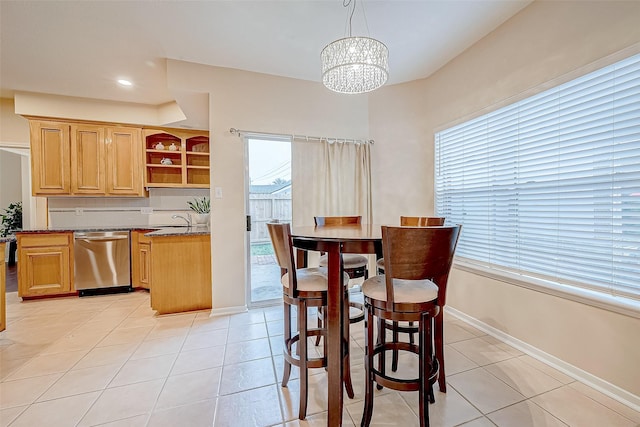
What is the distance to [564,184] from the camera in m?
1.81

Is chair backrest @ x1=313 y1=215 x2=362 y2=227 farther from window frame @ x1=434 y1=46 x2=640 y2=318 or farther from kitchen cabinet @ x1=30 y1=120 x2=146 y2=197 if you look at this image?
kitchen cabinet @ x1=30 y1=120 x2=146 y2=197

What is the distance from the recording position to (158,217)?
13.9ft

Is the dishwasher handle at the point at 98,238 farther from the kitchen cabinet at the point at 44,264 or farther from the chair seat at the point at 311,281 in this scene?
the chair seat at the point at 311,281

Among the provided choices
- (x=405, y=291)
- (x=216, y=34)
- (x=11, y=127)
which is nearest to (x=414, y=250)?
(x=405, y=291)

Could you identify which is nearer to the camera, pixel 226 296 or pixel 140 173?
pixel 226 296

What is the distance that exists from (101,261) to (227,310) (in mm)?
2102

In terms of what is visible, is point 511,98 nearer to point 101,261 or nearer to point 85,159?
point 101,261

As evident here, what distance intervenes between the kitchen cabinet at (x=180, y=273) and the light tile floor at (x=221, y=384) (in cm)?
33

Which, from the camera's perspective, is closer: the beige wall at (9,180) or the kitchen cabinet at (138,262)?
the kitchen cabinet at (138,262)

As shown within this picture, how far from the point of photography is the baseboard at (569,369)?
1499 mm

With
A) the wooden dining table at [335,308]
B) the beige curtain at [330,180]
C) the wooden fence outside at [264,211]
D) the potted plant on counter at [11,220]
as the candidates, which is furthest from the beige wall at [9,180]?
the wooden dining table at [335,308]

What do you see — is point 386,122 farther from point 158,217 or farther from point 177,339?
point 158,217

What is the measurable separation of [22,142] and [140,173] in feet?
5.11

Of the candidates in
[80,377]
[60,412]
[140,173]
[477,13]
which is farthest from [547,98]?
[140,173]
